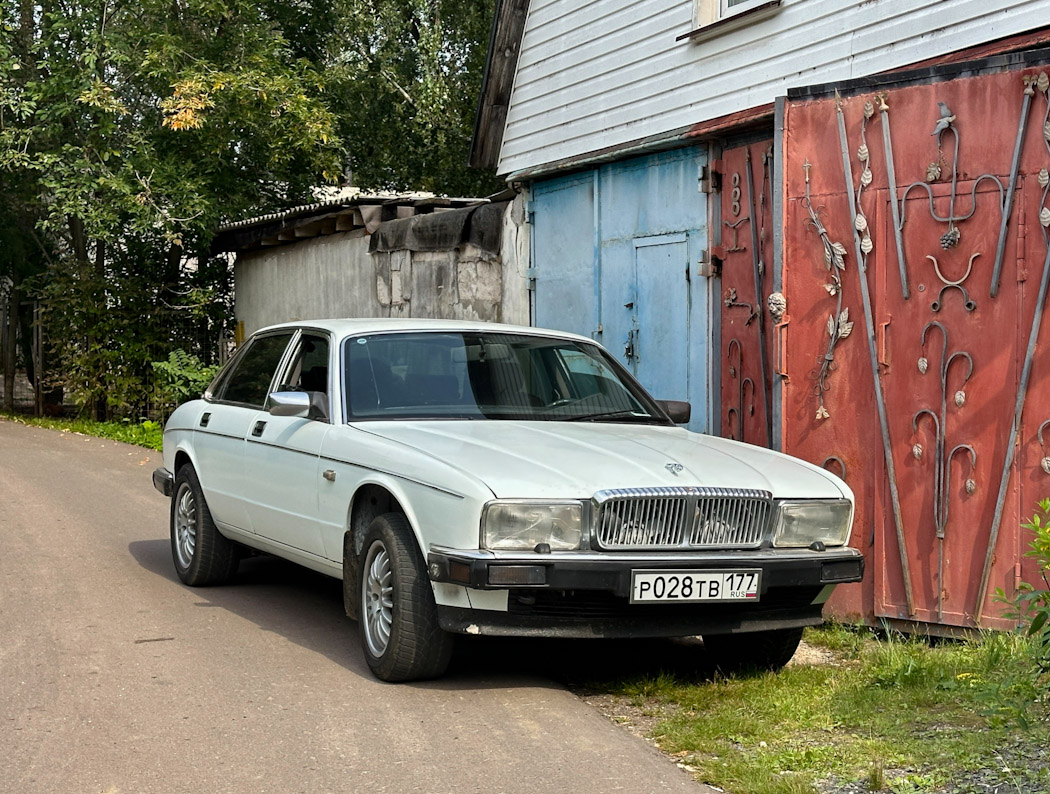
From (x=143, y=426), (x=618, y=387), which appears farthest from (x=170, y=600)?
(x=143, y=426)

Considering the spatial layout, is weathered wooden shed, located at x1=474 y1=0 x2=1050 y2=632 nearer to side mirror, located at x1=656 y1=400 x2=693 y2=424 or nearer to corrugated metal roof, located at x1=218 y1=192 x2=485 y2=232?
side mirror, located at x1=656 y1=400 x2=693 y2=424

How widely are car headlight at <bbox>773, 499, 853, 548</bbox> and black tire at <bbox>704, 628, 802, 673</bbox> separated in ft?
1.45

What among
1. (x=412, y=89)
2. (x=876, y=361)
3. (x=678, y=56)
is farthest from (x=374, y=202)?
(x=412, y=89)

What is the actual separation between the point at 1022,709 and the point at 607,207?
7.44 metres

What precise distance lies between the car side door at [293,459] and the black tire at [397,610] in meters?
0.69

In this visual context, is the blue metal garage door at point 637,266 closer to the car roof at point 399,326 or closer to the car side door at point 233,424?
the car roof at point 399,326

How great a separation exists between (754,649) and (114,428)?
1573 centimetres

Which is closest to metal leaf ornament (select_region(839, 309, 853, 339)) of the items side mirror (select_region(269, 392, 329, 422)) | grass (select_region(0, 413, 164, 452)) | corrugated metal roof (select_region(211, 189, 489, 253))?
side mirror (select_region(269, 392, 329, 422))

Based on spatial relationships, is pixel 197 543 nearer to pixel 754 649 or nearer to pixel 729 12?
pixel 754 649

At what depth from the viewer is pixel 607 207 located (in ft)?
38.7

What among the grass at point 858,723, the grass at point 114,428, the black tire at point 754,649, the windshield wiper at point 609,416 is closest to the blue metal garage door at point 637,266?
the windshield wiper at point 609,416

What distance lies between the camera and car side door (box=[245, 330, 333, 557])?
670cm

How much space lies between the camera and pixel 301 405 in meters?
6.61

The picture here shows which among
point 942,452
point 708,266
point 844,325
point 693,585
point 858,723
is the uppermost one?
point 708,266
